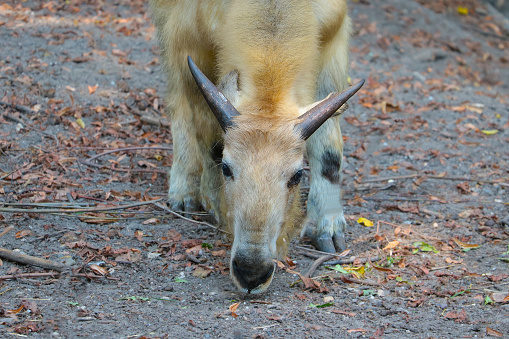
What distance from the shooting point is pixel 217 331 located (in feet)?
13.5

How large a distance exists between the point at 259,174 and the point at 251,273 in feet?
2.34

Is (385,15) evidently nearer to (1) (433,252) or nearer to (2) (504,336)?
(1) (433,252)

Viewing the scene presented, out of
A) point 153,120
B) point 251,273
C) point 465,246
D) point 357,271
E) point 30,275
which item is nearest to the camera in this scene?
point 251,273

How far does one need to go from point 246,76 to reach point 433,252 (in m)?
2.45

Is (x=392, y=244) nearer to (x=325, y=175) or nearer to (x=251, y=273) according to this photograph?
(x=325, y=175)

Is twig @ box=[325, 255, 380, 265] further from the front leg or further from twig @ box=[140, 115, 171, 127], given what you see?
twig @ box=[140, 115, 171, 127]

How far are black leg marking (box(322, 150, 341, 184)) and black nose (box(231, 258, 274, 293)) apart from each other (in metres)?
2.02

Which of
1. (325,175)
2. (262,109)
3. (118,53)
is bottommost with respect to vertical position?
(325,175)

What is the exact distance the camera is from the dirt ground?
173 inches

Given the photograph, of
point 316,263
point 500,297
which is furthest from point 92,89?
point 500,297

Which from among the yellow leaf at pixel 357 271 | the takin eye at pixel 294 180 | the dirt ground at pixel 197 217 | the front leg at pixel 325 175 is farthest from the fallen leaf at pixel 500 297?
the takin eye at pixel 294 180

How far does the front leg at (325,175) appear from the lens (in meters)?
6.16

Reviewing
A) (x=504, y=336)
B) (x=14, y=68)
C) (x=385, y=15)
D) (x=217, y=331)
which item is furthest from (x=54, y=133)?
(x=385, y=15)

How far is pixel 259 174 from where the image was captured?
14.8ft
